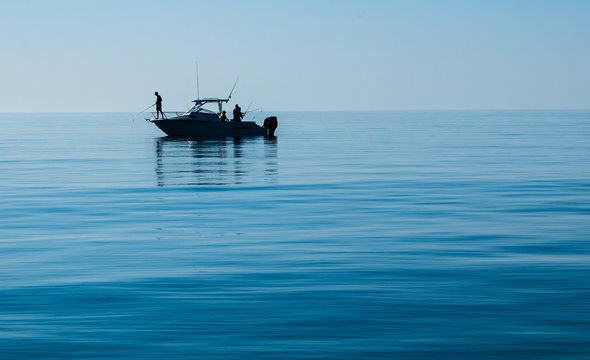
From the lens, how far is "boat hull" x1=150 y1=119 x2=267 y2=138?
199 ft

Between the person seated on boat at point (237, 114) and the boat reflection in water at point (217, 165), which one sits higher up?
the person seated on boat at point (237, 114)

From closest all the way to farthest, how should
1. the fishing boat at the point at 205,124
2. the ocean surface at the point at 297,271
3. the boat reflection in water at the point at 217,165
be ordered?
1. the ocean surface at the point at 297,271
2. the boat reflection in water at the point at 217,165
3. the fishing boat at the point at 205,124

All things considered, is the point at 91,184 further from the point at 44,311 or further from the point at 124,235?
the point at 44,311

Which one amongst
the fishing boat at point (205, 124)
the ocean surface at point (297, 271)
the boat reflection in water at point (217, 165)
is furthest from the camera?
the fishing boat at point (205, 124)

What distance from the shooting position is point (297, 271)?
12164mm

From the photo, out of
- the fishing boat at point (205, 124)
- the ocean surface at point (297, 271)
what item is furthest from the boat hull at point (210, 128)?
the ocean surface at point (297, 271)

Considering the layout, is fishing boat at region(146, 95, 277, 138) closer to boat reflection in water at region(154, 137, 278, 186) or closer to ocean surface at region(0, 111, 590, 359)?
boat reflection in water at region(154, 137, 278, 186)

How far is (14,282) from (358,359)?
588cm

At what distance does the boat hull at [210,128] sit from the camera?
60.8 meters

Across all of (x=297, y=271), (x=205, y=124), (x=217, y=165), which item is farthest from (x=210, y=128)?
(x=297, y=271)

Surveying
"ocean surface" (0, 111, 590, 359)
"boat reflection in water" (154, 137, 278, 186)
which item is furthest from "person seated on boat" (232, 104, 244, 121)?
"ocean surface" (0, 111, 590, 359)

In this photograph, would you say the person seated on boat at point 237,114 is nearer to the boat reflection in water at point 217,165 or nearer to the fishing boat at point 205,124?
the fishing boat at point 205,124

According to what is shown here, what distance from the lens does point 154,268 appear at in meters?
12.6

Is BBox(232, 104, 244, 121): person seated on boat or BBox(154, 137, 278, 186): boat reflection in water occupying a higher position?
BBox(232, 104, 244, 121): person seated on boat
